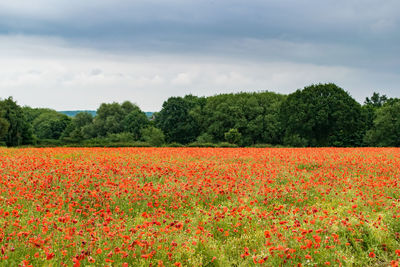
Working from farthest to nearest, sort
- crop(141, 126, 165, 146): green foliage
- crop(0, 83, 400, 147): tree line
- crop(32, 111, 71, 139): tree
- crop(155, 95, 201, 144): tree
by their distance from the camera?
crop(32, 111, 71, 139): tree
crop(155, 95, 201, 144): tree
crop(141, 126, 165, 146): green foliage
crop(0, 83, 400, 147): tree line

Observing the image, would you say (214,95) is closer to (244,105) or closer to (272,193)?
(244,105)

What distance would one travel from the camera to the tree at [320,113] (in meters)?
48.7

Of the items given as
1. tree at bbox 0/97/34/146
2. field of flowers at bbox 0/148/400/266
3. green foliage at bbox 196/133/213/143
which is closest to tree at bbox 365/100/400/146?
green foliage at bbox 196/133/213/143

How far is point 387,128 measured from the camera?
2397 inches

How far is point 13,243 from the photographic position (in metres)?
6.64

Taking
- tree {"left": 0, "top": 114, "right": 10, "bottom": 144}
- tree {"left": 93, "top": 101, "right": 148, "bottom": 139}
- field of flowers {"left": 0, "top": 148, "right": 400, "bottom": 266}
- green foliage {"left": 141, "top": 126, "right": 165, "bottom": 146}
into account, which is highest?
tree {"left": 93, "top": 101, "right": 148, "bottom": 139}

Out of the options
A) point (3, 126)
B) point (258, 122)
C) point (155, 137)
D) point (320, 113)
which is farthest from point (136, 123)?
point (320, 113)

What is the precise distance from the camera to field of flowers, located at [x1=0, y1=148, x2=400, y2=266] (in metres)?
6.65

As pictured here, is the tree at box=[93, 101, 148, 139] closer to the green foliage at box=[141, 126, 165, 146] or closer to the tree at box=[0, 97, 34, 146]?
the green foliage at box=[141, 126, 165, 146]

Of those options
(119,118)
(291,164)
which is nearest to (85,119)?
(119,118)

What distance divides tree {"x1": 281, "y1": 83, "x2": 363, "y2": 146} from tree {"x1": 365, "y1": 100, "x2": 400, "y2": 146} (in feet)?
44.7

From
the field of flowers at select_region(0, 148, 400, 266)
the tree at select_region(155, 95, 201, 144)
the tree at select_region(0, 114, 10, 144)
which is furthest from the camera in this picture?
the tree at select_region(155, 95, 201, 144)

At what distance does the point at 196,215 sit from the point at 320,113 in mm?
42157

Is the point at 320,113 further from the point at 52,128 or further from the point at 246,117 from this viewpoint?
the point at 52,128
